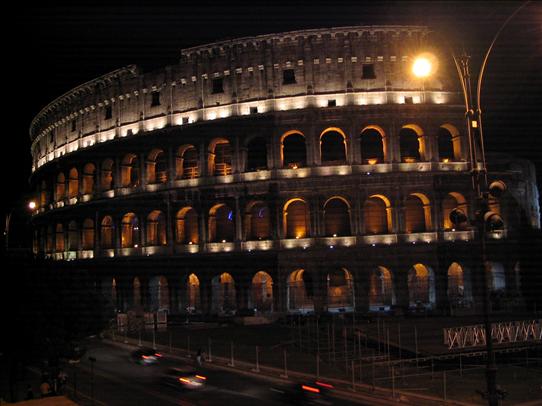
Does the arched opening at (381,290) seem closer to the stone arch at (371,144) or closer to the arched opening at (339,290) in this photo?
the arched opening at (339,290)

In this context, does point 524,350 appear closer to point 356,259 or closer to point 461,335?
point 461,335

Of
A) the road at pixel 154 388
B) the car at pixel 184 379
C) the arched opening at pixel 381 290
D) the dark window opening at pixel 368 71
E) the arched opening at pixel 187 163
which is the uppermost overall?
the dark window opening at pixel 368 71

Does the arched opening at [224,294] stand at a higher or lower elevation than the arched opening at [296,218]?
lower

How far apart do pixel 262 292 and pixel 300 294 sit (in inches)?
100

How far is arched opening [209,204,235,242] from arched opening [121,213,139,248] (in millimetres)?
5916

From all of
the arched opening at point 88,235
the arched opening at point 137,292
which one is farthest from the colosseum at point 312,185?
the arched opening at point 88,235

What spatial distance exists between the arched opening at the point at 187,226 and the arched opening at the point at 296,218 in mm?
5819

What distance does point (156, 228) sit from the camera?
3803 cm

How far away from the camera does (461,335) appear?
21453 millimetres

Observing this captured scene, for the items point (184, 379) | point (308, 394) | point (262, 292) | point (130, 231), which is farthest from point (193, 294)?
point (308, 394)

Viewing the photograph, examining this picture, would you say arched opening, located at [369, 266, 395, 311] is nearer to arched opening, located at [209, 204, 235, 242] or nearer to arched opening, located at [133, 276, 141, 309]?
arched opening, located at [209, 204, 235, 242]

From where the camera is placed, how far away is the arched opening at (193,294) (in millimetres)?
35312

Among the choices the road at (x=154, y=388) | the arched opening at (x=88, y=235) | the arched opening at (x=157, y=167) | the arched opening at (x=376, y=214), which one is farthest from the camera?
the arched opening at (x=88, y=235)

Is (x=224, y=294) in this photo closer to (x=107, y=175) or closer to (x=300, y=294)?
(x=300, y=294)
